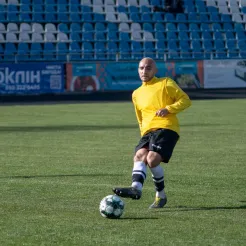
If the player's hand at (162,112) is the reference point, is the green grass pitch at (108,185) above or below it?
below

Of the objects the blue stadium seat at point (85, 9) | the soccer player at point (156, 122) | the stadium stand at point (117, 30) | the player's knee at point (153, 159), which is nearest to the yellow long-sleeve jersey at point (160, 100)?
the soccer player at point (156, 122)

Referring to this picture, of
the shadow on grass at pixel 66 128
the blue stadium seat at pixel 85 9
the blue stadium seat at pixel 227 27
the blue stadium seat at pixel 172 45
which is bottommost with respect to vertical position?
the shadow on grass at pixel 66 128

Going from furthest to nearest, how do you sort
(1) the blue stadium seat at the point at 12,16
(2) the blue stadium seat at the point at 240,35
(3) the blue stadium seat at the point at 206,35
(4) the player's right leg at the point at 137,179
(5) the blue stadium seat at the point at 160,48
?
(2) the blue stadium seat at the point at 240,35 → (3) the blue stadium seat at the point at 206,35 → (5) the blue stadium seat at the point at 160,48 → (1) the blue stadium seat at the point at 12,16 → (4) the player's right leg at the point at 137,179

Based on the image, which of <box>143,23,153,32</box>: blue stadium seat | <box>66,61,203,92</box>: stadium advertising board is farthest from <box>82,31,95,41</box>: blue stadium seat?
<box>66,61,203,92</box>: stadium advertising board

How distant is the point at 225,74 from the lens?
141 feet

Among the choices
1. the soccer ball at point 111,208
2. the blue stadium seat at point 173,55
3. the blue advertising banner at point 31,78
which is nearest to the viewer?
the soccer ball at point 111,208

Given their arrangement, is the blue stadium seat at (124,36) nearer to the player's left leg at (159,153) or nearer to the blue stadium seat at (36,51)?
the blue stadium seat at (36,51)

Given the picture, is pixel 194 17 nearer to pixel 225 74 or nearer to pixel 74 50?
pixel 225 74

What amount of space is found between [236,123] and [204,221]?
1708 centimetres

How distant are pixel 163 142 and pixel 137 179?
22.7 inches

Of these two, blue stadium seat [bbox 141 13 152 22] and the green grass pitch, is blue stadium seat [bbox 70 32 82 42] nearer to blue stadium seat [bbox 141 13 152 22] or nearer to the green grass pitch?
blue stadium seat [bbox 141 13 152 22]

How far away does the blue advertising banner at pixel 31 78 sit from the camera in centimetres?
3900

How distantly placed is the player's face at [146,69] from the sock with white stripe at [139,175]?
110 centimetres

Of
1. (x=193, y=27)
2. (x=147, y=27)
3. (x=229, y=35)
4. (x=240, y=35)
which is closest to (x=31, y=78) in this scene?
(x=147, y=27)
